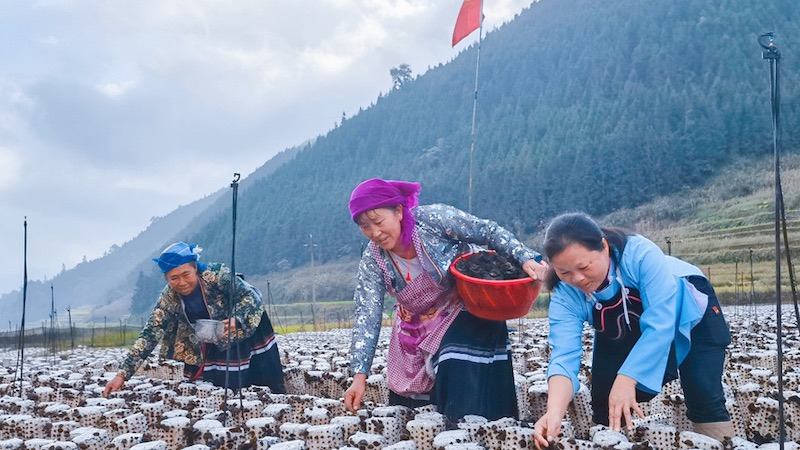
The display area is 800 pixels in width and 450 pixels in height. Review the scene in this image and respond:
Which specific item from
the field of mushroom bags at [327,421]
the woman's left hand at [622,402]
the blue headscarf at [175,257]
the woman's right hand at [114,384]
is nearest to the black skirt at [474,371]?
the field of mushroom bags at [327,421]

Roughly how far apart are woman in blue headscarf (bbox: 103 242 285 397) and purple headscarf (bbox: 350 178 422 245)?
1.73 meters

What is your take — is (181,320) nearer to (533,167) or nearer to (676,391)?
(676,391)

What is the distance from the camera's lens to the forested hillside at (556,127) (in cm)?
5972

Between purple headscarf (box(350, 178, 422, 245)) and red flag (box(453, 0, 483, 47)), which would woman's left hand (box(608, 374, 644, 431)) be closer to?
purple headscarf (box(350, 178, 422, 245))

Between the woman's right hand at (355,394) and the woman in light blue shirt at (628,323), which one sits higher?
the woman in light blue shirt at (628,323)

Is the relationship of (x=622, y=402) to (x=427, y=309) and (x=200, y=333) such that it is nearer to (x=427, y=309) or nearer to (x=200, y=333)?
(x=427, y=309)

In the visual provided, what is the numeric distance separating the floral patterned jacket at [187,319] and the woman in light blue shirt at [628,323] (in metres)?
2.86

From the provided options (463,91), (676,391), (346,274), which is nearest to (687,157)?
(346,274)

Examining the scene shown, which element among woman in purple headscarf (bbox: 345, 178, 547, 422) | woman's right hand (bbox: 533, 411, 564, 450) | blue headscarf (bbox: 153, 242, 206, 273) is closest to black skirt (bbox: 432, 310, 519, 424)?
woman in purple headscarf (bbox: 345, 178, 547, 422)

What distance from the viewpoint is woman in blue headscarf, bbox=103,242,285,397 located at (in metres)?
5.02

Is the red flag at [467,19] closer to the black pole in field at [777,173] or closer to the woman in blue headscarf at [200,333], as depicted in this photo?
the woman in blue headscarf at [200,333]

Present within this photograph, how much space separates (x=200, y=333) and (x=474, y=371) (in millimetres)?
2414

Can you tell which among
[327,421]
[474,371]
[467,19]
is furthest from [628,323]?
[467,19]

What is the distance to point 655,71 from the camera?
76.4 m
